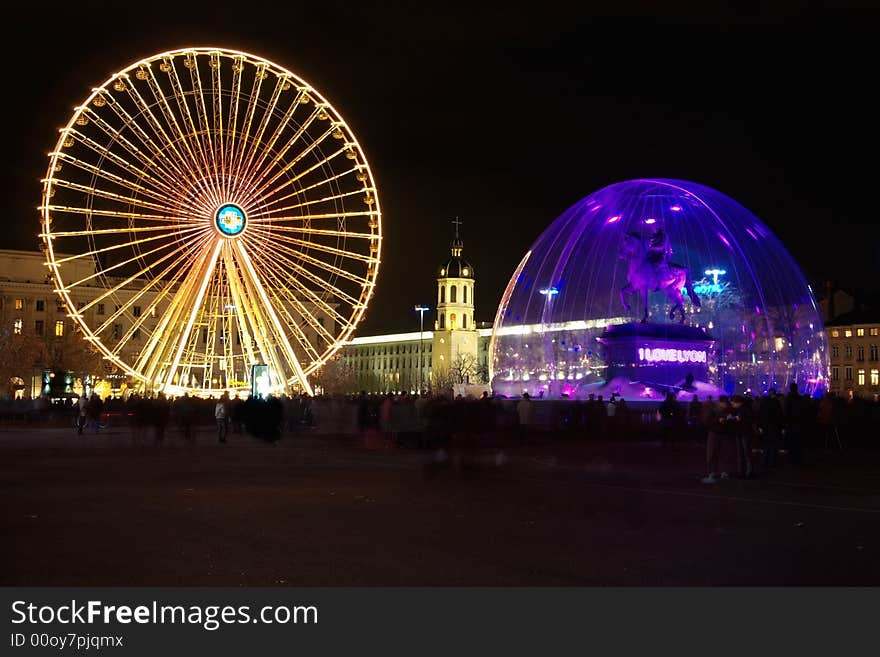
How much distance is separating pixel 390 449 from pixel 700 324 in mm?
17989

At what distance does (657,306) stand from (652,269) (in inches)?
96.4

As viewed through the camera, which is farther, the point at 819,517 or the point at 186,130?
the point at 186,130

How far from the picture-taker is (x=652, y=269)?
41.2m

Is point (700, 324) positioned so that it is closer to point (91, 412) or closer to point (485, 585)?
point (91, 412)

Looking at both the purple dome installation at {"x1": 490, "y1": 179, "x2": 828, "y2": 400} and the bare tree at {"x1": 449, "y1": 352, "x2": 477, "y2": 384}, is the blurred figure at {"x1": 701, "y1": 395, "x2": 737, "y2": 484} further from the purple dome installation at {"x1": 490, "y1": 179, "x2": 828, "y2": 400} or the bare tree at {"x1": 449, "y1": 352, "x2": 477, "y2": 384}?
the bare tree at {"x1": 449, "y1": 352, "x2": 477, "y2": 384}

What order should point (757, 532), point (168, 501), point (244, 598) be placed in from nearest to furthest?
point (244, 598) → point (757, 532) → point (168, 501)

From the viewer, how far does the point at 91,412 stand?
39469 mm

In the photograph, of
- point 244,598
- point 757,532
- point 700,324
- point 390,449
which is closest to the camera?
point 244,598

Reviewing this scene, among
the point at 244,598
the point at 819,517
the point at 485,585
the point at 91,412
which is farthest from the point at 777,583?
the point at 91,412

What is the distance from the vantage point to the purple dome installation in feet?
135

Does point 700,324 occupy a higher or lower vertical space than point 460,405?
higher

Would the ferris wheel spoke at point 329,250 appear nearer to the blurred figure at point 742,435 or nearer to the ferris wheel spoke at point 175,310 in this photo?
the ferris wheel spoke at point 175,310

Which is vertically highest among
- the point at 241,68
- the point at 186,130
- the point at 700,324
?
the point at 241,68

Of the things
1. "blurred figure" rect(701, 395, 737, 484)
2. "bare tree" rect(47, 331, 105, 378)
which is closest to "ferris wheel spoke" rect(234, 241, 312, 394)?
"blurred figure" rect(701, 395, 737, 484)
